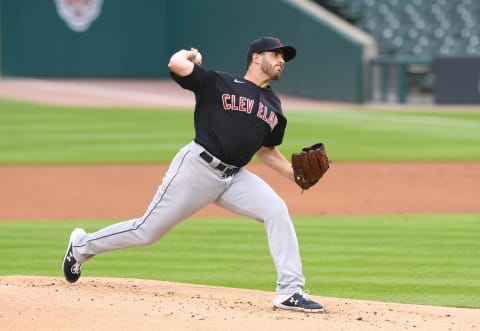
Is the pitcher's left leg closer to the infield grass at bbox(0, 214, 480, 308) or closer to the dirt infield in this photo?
the dirt infield

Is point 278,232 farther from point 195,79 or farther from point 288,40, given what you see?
point 288,40

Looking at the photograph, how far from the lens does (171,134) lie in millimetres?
20359

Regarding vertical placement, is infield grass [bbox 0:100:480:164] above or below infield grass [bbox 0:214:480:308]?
above

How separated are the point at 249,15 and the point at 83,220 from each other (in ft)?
61.8

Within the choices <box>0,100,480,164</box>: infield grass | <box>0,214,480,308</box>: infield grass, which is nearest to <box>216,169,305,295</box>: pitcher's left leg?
<box>0,214,480,308</box>: infield grass

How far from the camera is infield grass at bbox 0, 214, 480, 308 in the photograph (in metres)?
7.93

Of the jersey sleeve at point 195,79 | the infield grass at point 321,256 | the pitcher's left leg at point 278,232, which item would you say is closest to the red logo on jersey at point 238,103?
the jersey sleeve at point 195,79

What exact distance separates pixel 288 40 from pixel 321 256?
19649 millimetres

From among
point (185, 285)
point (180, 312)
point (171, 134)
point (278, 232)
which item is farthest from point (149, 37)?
point (180, 312)

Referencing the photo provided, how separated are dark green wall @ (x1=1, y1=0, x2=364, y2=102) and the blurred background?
3 cm

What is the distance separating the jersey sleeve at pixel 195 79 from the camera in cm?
657

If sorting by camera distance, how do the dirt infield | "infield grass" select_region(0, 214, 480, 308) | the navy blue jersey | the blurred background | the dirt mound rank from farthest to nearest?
the blurred background → "infield grass" select_region(0, 214, 480, 308) → the navy blue jersey → the dirt infield → the dirt mound

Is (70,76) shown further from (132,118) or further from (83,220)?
(83,220)

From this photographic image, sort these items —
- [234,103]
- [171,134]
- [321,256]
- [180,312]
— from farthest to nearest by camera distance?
[171,134], [321,256], [234,103], [180,312]
